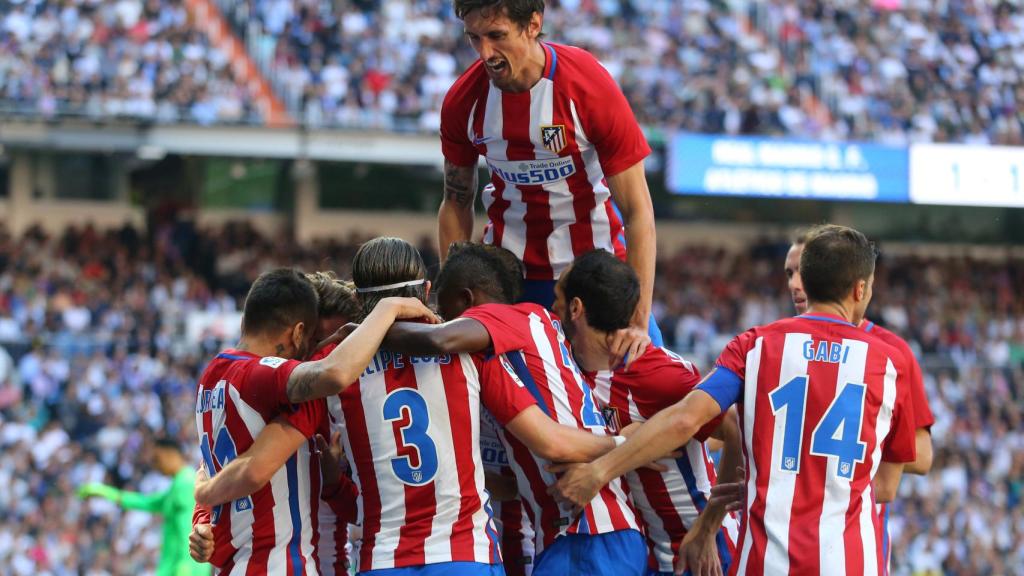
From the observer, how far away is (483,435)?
15.1 feet

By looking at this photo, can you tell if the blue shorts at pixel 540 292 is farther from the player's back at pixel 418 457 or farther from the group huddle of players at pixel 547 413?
the player's back at pixel 418 457

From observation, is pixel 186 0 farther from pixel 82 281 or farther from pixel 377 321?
pixel 377 321

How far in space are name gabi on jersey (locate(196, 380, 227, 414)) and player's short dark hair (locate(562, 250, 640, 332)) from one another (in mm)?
1210

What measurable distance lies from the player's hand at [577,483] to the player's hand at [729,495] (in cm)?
45

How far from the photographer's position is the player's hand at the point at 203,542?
4.38 metres

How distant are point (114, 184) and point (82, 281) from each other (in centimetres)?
306

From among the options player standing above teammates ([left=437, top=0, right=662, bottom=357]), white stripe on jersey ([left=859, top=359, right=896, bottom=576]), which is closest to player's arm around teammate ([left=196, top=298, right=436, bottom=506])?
player standing above teammates ([left=437, top=0, right=662, bottom=357])

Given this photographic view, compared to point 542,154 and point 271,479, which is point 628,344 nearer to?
point 542,154

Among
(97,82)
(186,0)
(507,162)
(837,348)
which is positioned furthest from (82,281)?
(837,348)

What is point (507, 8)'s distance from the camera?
4.50m

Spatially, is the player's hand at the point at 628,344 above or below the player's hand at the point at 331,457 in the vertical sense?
above

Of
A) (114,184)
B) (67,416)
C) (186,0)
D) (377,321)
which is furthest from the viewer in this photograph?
(114,184)

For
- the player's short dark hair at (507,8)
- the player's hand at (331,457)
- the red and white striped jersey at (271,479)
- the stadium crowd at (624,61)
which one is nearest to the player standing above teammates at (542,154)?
the player's short dark hair at (507,8)

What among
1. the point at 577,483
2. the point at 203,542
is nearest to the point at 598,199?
the point at 577,483
